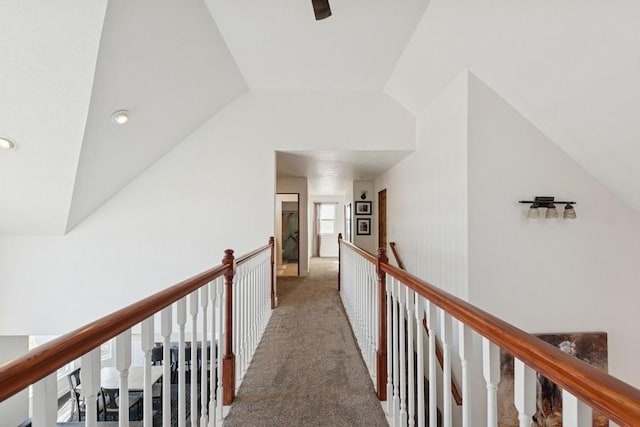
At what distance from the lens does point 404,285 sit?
154 cm

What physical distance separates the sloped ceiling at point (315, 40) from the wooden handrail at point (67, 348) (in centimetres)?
262

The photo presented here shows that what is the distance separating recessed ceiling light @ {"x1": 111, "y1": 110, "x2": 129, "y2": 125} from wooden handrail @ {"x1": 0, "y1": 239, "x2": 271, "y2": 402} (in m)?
2.66

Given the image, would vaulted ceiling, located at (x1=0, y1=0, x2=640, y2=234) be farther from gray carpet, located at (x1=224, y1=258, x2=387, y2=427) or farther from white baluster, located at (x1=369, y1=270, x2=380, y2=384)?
gray carpet, located at (x1=224, y1=258, x2=387, y2=427)

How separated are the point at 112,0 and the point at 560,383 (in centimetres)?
306

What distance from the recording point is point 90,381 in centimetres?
79

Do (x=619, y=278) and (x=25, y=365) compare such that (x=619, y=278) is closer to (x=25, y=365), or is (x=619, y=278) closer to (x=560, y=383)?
(x=560, y=383)

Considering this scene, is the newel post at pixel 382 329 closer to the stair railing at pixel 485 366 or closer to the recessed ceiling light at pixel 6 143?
the stair railing at pixel 485 366

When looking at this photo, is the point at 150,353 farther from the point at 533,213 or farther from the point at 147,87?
the point at 533,213

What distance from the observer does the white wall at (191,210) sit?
406cm

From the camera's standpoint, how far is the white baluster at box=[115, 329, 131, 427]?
893 mm

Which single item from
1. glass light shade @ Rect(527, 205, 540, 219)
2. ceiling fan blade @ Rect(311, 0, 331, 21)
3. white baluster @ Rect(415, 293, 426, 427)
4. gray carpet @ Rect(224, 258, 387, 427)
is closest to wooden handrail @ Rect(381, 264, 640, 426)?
white baluster @ Rect(415, 293, 426, 427)

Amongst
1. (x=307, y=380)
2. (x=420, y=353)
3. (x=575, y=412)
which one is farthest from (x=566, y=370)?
(x=307, y=380)

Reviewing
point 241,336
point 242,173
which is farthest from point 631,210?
point 242,173

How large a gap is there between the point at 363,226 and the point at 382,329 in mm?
5277
